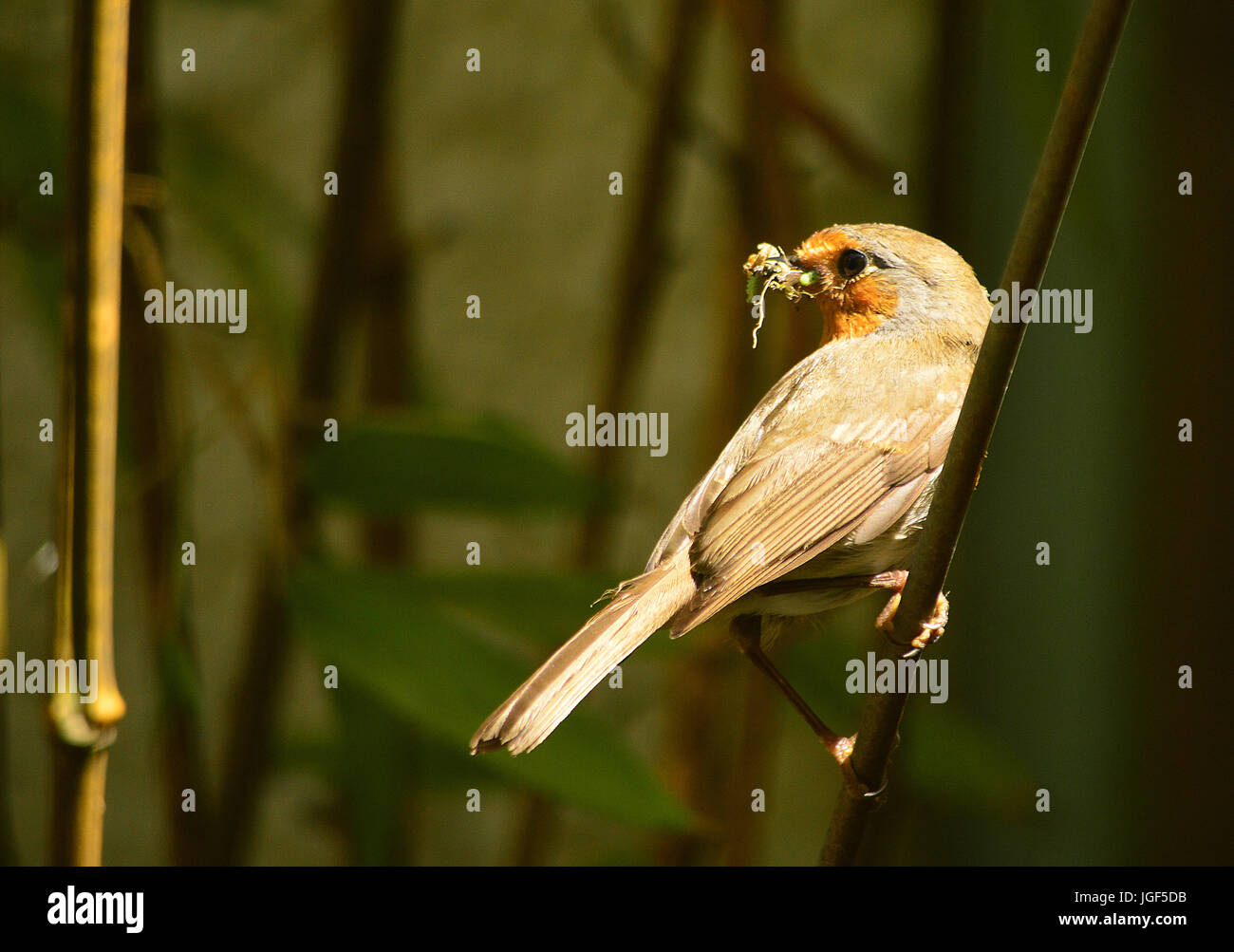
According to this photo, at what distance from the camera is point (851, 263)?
139 centimetres

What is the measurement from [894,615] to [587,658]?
0.25 meters

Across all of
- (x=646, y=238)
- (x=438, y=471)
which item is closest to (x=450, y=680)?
(x=438, y=471)

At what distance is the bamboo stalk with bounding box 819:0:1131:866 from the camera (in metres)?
0.68

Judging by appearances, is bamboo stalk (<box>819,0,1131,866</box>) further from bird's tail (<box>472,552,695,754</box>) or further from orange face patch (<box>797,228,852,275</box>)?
orange face patch (<box>797,228,852,275</box>)

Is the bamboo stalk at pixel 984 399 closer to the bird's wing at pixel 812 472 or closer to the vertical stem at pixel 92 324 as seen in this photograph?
the bird's wing at pixel 812 472

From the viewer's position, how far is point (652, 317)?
2.49m

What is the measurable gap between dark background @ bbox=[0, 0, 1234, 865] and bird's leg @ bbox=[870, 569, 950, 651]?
45 centimetres

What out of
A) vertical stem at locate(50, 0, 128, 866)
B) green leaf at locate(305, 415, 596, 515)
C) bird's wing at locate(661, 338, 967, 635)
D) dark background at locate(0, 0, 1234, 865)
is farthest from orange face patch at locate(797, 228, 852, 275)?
vertical stem at locate(50, 0, 128, 866)

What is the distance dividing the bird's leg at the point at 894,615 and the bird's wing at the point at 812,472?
0.05 metres

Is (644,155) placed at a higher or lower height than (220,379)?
higher

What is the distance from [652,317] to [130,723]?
1.91m

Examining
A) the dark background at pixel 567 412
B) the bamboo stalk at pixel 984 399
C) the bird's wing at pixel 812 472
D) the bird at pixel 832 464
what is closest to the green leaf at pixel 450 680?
the dark background at pixel 567 412
